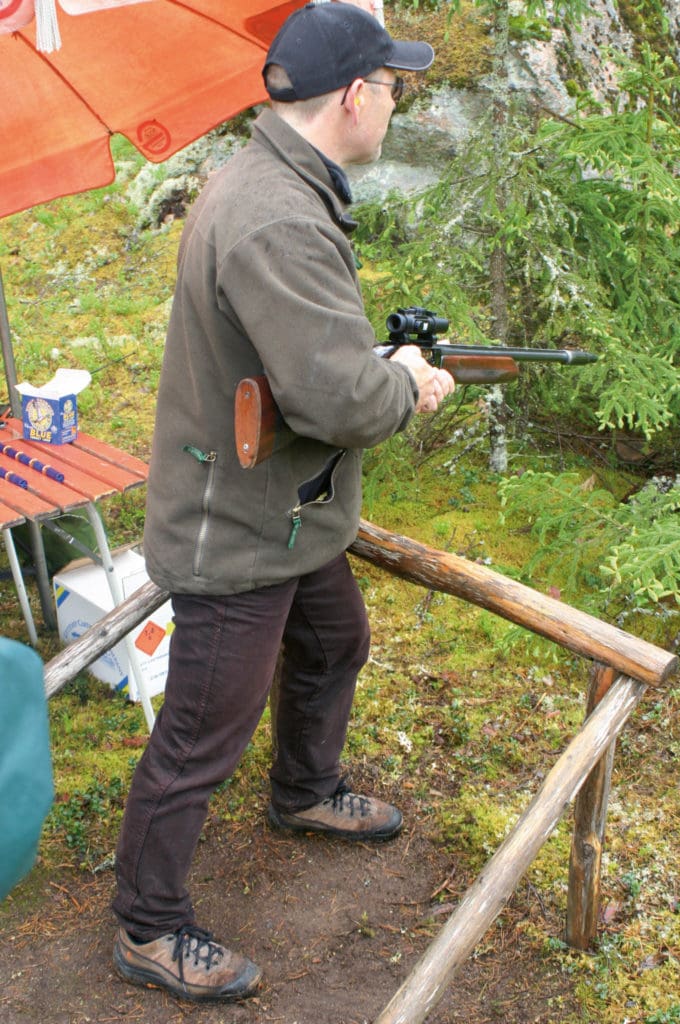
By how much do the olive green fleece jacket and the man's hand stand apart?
0.37 feet

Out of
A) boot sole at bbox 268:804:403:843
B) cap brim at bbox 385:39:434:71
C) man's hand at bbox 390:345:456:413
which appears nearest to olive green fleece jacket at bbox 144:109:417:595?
man's hand at bbox 390:345:456:413

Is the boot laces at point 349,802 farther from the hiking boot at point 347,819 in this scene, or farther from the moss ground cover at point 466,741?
the moss ground cover at point 466,741

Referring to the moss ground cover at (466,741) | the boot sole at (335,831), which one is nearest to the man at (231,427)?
the boot sole at (335,831)

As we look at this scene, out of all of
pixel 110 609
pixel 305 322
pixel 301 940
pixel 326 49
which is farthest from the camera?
pixel 110 609

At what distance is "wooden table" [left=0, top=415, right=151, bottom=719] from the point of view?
12.6 ft

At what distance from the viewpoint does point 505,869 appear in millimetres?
2609

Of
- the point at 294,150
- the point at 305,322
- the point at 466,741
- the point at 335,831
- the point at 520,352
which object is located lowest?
the point at 466,741

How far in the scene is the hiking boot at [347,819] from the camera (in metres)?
3.67

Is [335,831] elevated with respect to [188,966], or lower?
lower

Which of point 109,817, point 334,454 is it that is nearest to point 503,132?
point 334,454

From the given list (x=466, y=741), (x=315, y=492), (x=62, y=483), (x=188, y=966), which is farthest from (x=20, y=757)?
(x=466, y=741)

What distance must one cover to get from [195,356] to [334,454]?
0.49 metres

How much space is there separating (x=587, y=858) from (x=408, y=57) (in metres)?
2.52

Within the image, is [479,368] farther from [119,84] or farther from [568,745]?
[119,84]
